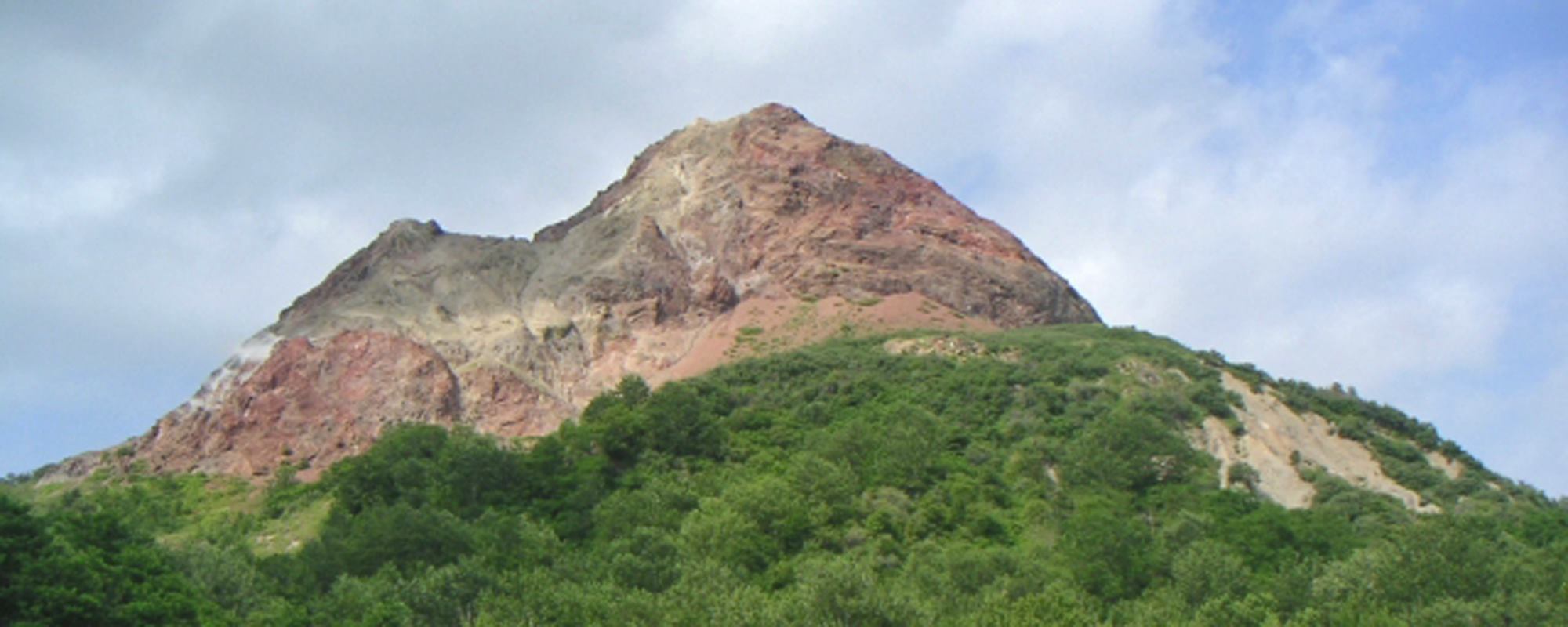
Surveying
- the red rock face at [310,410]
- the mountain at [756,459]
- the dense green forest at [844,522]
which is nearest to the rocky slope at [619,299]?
the red rock face at [310,410]

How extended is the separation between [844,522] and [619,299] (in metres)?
42.6

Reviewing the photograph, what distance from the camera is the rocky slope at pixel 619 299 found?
310 feet

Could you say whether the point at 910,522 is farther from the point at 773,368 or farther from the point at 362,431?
the point at 362,431

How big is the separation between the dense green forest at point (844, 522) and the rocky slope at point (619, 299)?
657 centimetres

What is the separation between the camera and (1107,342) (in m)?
102

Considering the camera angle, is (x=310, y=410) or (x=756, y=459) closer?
(x=756, y=459)

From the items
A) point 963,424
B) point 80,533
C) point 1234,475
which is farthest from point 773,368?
point 80,533

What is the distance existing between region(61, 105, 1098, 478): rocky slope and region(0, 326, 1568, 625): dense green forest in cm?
657

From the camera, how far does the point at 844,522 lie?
229 ft

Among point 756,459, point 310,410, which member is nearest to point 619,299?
point 310,410

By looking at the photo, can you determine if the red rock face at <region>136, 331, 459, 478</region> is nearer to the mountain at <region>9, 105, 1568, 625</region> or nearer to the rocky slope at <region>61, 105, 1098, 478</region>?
the rocky slope at <region>61, 105, 1098, 478</region>

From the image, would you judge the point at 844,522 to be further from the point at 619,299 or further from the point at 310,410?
the point at 619,299

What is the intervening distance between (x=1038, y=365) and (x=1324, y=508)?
75.1 ft

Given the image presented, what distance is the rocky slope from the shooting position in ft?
310
